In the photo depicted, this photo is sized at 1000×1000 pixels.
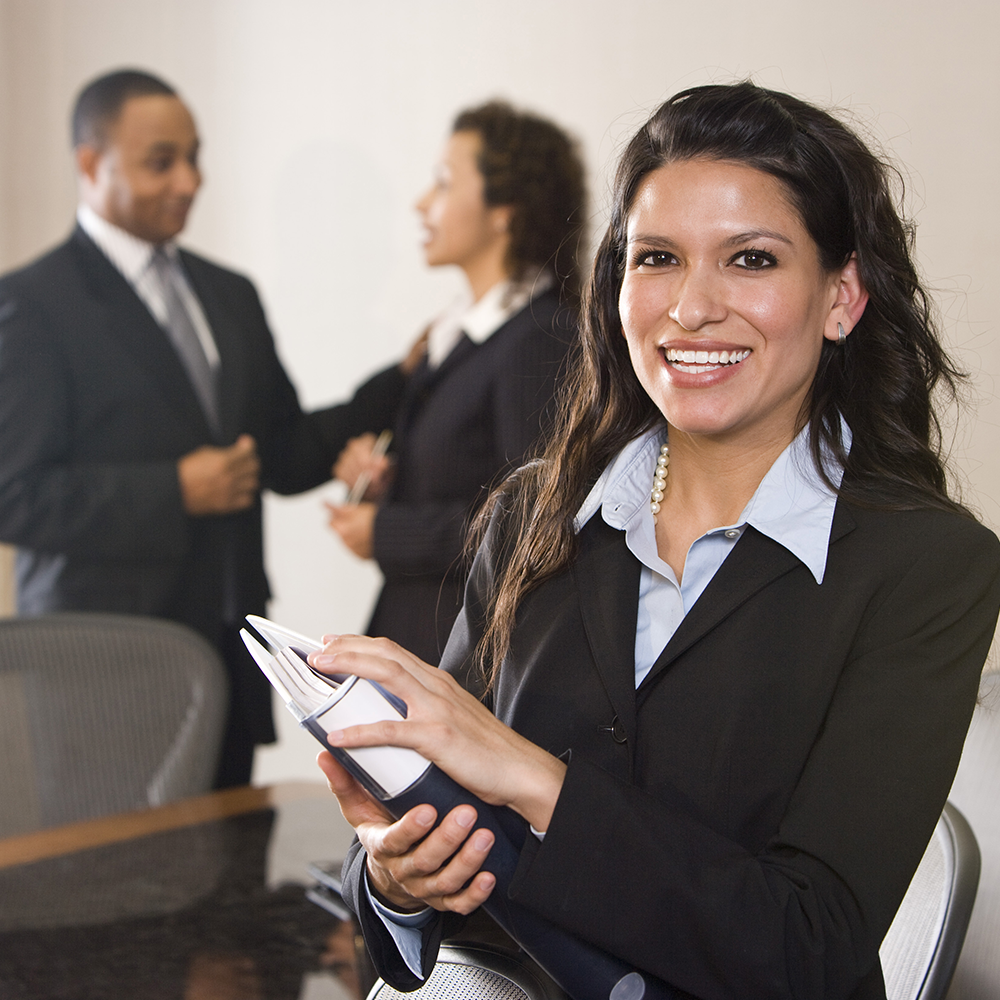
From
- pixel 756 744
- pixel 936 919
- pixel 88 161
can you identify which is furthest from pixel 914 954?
pixel 88 161

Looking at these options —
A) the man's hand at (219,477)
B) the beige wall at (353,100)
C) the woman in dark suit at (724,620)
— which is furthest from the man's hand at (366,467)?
the woman in dark suit at (724,620)

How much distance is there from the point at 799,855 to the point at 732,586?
0.27m

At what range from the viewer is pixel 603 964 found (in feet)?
3.23

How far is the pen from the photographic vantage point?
312 centimetres

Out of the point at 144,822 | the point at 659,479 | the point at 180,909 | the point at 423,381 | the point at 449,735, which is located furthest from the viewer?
the point at 423,381

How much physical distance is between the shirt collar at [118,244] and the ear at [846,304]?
7.85 ft

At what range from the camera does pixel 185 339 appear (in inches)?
127

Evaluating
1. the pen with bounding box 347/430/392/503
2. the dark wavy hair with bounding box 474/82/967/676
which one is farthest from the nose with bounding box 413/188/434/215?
the dark wavy hair with bounding box 474/82/967/676

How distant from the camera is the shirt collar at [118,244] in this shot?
316 cm

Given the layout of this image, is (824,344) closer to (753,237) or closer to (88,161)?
(753,237)

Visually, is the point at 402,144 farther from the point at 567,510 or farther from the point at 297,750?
the point at 567,510

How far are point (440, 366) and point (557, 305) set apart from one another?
34 cm

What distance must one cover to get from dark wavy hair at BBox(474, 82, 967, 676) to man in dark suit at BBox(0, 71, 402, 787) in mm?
1975

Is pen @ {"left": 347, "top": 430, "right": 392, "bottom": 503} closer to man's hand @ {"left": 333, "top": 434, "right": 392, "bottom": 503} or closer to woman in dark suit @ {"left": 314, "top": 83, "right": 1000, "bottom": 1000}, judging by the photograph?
man's hand @ {"left": 333, "top": 434, "right": 392, "bottom": 503}
